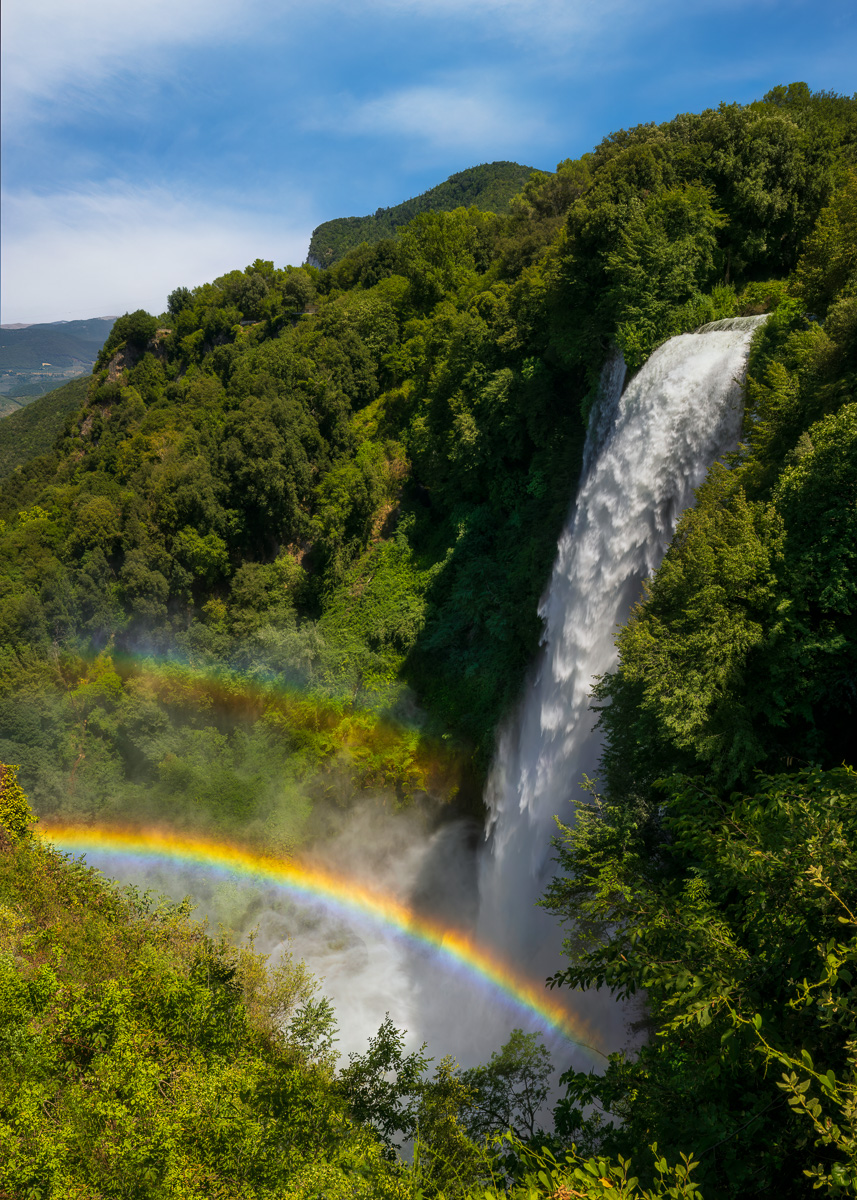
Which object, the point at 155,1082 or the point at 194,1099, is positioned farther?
the point at 155,1082

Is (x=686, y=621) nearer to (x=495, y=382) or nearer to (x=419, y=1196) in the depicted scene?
(x=419, y=1196)

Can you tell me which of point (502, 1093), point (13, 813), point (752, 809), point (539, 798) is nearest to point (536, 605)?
point (539, 798)

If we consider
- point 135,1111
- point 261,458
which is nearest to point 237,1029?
point 135,1111

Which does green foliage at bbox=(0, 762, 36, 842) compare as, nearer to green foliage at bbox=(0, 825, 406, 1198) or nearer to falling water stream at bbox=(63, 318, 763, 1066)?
falling water stream at bbox=(63, 318, 763, 1066)

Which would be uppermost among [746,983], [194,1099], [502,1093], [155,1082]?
[746,983]

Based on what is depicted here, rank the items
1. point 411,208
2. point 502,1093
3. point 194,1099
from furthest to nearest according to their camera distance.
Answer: point 411,208
point 502,1093
point 194,1099

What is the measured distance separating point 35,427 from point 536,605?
123309 mm

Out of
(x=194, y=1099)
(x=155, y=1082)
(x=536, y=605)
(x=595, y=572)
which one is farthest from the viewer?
(x=536, y=605)

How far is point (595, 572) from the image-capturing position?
20.2 meters

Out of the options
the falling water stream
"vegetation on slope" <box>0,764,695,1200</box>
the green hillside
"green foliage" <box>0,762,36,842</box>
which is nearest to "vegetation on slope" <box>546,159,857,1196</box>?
"vegetation on slope" <box>0,764,695,1200</box>

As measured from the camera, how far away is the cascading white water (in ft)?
56.1

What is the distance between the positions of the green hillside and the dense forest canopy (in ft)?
194

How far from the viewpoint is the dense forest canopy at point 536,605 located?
6.39 metres

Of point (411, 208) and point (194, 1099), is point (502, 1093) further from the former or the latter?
point (411, 208)
